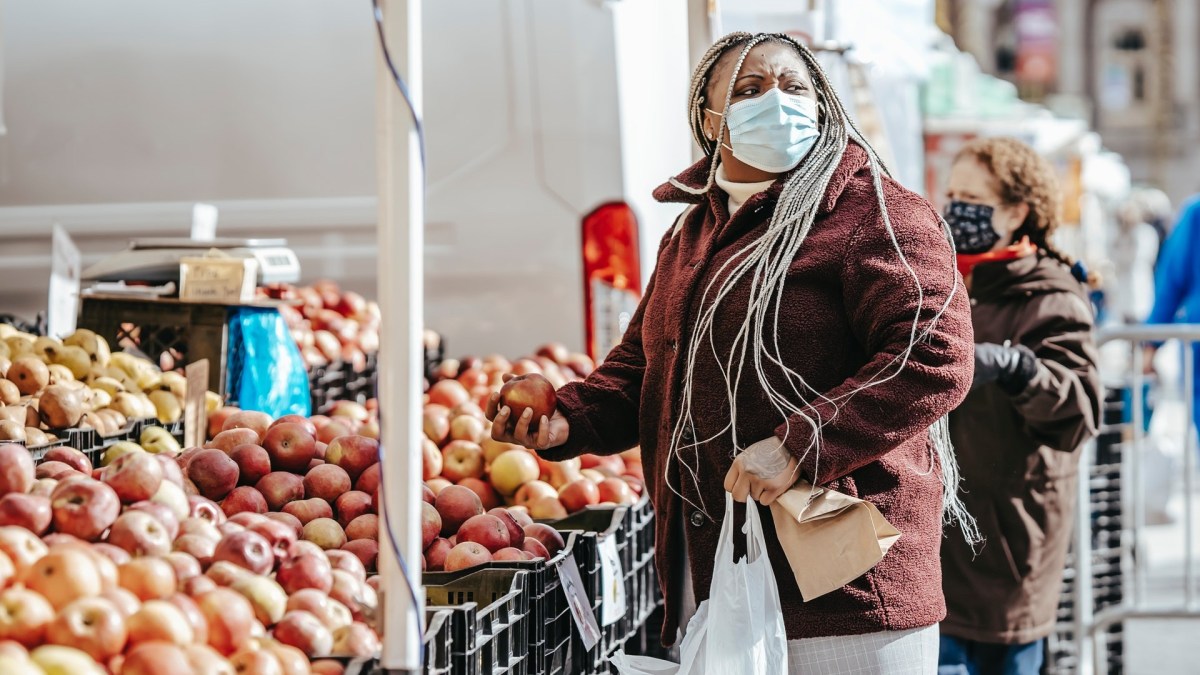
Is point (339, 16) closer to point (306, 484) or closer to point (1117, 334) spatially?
point (306, 484)

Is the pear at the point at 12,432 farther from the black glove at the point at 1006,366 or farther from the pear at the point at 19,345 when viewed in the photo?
the black glove at the point at 1006,366

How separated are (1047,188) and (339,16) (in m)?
2.39

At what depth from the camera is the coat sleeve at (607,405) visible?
276cm

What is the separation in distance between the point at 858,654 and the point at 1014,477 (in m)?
1.51

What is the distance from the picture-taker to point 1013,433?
3785mm

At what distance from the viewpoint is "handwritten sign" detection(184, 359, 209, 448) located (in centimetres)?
345

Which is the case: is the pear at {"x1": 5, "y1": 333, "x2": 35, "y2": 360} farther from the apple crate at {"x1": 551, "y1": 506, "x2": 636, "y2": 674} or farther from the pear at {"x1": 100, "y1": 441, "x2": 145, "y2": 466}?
the apple crate at {"x1": 551, "y1": 506, "x2": 636, "y2": 674}

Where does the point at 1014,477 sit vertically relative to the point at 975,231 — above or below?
below

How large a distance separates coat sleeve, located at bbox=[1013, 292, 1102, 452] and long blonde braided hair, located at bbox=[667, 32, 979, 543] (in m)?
1.06

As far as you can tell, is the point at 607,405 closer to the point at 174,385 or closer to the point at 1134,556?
the point at 174,385

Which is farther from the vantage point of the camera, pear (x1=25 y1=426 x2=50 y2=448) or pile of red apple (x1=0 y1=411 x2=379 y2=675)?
pear (x1=25 y1=426 x2=50 y2=448)

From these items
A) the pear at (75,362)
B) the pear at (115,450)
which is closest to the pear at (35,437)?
the pear at (115,450)

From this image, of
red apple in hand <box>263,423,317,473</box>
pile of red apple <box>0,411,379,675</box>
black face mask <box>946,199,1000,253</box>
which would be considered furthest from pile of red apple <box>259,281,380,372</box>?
black face mask <box>946,199,1000,253</box>

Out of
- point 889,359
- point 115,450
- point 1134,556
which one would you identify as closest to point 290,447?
point 115,450
